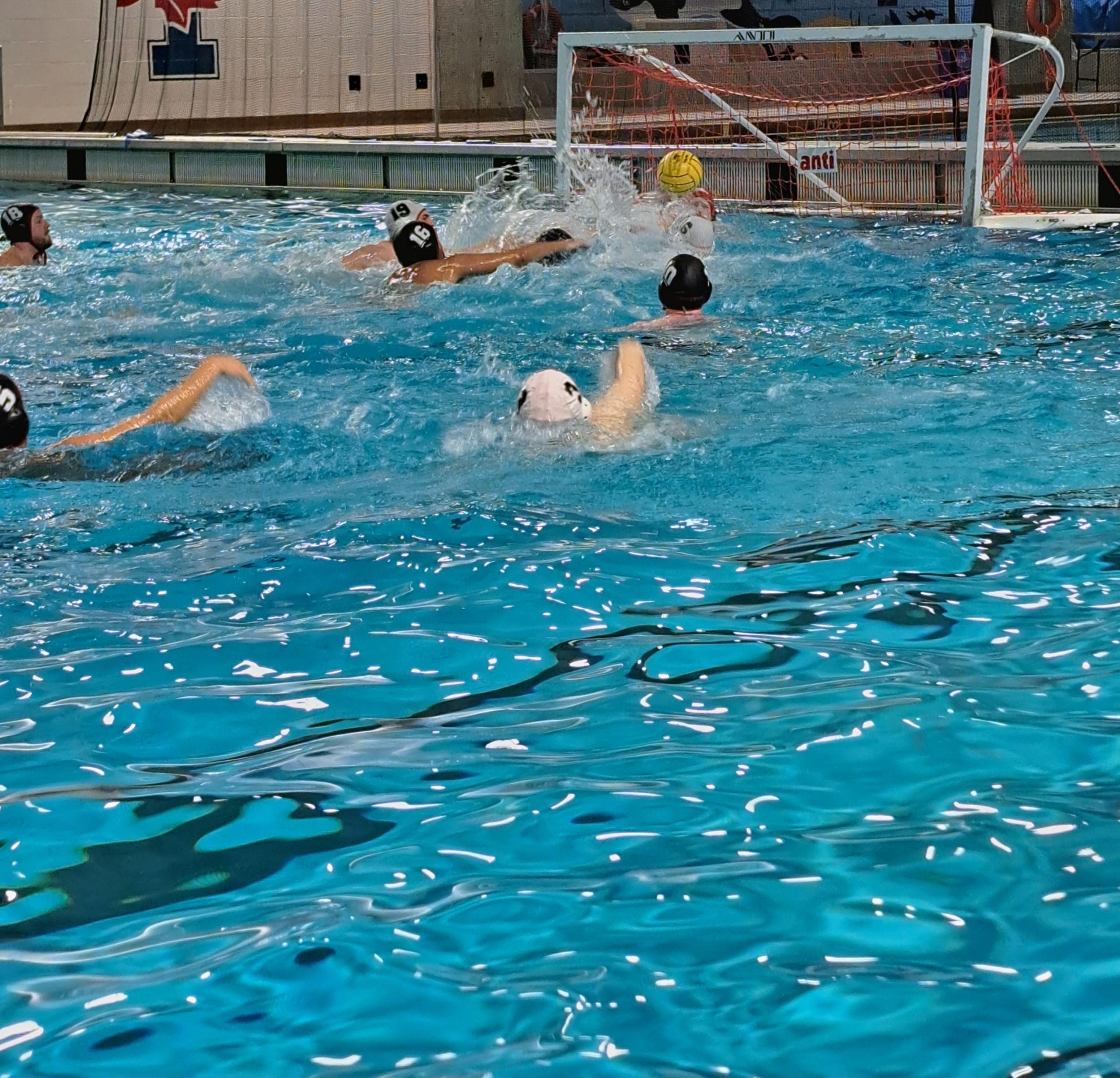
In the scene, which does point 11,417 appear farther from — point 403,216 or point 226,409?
point 403,216

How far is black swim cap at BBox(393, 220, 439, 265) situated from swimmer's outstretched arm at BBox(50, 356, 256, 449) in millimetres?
2780

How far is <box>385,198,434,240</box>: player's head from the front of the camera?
782cm

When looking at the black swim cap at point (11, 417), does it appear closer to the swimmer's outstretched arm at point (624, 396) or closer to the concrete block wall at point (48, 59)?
the swimmer's outstretched arm at point (624, 396)

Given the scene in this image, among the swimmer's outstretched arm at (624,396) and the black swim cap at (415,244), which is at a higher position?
the black swim cap at (415,244)

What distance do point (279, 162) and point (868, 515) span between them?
10.2 meters

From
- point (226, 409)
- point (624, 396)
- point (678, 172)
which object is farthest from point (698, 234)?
point (226, 409)

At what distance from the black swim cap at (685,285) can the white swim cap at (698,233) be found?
5.51 feet

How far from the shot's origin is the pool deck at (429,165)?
10680 mm

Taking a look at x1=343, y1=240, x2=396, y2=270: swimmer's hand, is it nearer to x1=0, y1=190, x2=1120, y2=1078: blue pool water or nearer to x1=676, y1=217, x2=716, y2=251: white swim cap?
x1=676, y1=217, x2=716, y2=251: white swim cap

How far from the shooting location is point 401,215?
25.9ft

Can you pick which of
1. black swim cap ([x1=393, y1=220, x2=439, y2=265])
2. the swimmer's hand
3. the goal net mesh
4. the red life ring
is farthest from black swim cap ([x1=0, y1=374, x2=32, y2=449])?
the red life ring

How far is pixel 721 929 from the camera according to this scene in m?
2.19

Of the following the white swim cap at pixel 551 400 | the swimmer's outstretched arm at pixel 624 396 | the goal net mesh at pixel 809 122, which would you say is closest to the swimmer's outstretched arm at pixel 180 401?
the white swim cap at pixel 551 400

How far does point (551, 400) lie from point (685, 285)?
199cm
